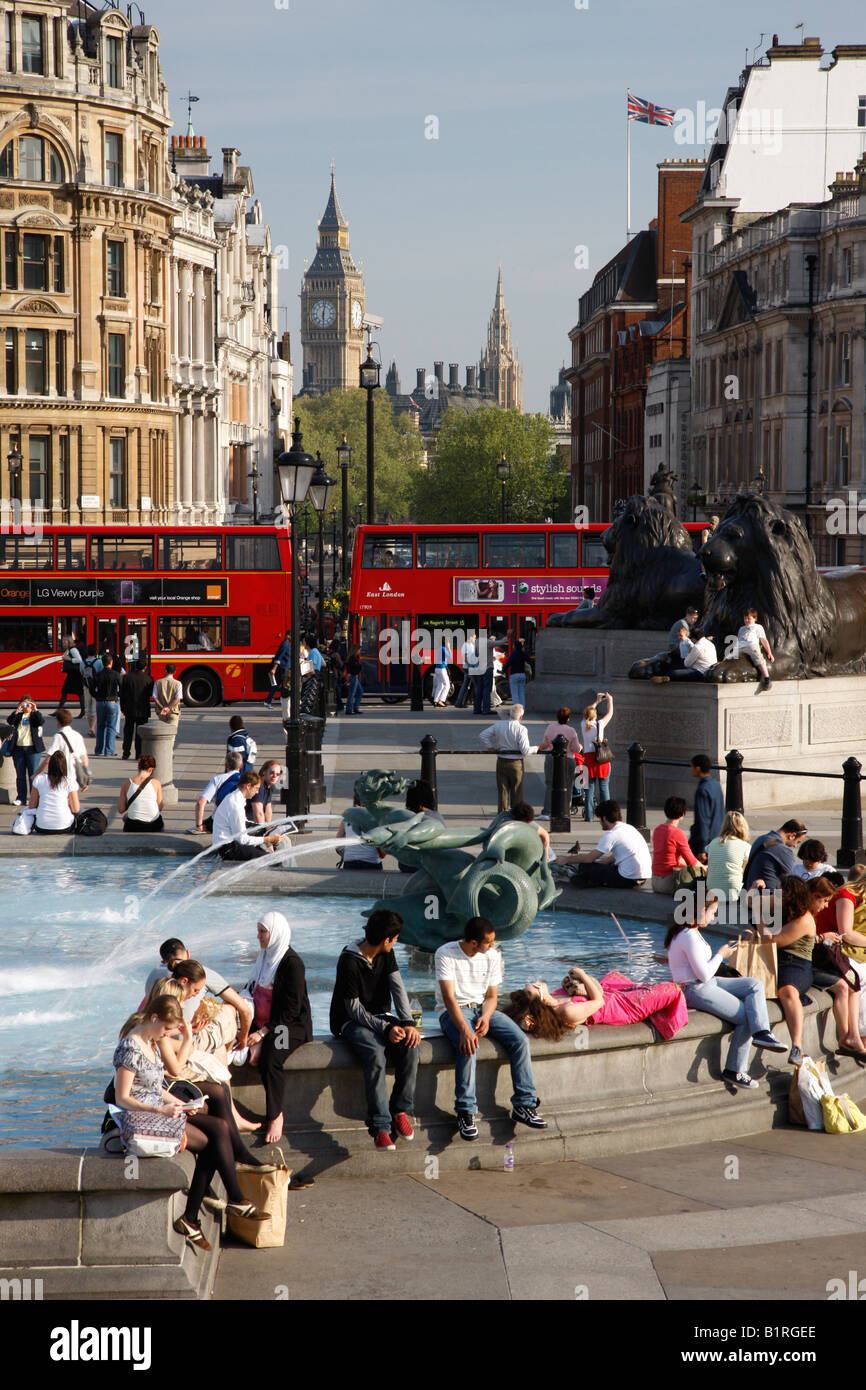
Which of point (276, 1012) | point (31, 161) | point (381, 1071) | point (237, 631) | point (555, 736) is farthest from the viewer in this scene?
point (31, 161)

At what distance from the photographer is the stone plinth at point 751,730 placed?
738 inches

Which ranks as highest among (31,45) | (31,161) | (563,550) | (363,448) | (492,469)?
(31,45)

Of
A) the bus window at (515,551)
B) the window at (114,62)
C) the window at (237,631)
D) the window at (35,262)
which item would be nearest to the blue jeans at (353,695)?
the window at (237,631)

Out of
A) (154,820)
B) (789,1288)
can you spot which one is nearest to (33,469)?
(154,820)

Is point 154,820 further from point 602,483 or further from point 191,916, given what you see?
point 602,483

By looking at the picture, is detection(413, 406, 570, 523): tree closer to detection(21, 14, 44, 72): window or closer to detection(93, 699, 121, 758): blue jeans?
detection(21, 14, 44, 72): window

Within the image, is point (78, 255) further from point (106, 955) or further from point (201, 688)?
point (106, 955)

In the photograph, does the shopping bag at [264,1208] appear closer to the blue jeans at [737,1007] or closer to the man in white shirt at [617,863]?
the blue jeans at [737,1007]

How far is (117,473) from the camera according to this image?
54.0m

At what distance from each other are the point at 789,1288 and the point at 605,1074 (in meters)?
2.06

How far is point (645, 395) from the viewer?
9400 centimetres

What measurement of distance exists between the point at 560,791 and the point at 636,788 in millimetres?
1209

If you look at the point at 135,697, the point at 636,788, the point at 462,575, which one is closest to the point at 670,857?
the point at 636,788

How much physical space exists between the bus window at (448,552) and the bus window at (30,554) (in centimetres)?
788
